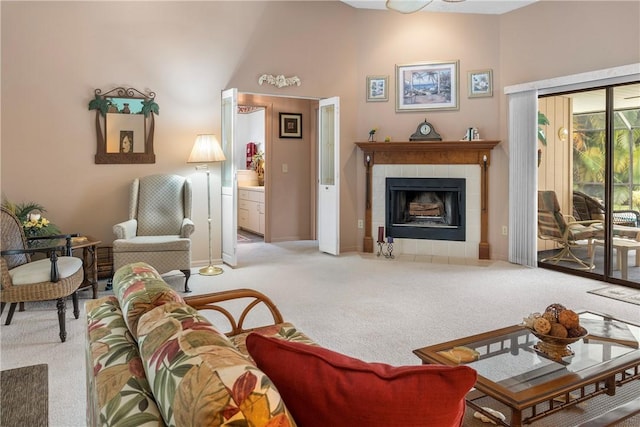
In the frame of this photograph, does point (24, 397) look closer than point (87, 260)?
Yes

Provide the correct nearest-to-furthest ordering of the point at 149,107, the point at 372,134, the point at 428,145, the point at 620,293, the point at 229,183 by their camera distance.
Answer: the point at 620,293 < the point at 149,107 < the point at 229,183 < the point at 428,145 < the point at 372,134

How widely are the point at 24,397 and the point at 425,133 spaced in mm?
5198

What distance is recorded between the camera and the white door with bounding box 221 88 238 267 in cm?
554

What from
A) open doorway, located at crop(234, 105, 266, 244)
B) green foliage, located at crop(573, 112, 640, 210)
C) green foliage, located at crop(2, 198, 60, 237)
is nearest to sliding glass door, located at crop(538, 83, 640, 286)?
green foliage, located at crop(573, 112, 640, 210)

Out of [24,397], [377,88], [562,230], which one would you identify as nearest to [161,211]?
[24,397]

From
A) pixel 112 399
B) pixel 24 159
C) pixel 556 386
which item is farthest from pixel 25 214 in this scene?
pixel 556 386

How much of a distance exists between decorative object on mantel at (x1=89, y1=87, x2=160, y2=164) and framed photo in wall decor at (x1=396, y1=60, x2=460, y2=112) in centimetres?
311

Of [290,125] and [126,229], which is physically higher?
[290,125]

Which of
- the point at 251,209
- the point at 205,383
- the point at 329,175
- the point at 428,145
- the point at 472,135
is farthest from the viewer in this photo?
the point at 251,209

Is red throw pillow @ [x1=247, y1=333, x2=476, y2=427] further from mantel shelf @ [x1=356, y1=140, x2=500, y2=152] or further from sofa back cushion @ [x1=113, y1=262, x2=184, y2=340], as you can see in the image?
mantel shelf @ [x1=356, y1=140, x2=500, y2=152]

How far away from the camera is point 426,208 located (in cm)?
656

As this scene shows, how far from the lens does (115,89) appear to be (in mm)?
5145

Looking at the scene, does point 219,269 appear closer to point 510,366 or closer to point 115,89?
point 115,89

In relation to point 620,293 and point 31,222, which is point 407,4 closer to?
point 620,293
